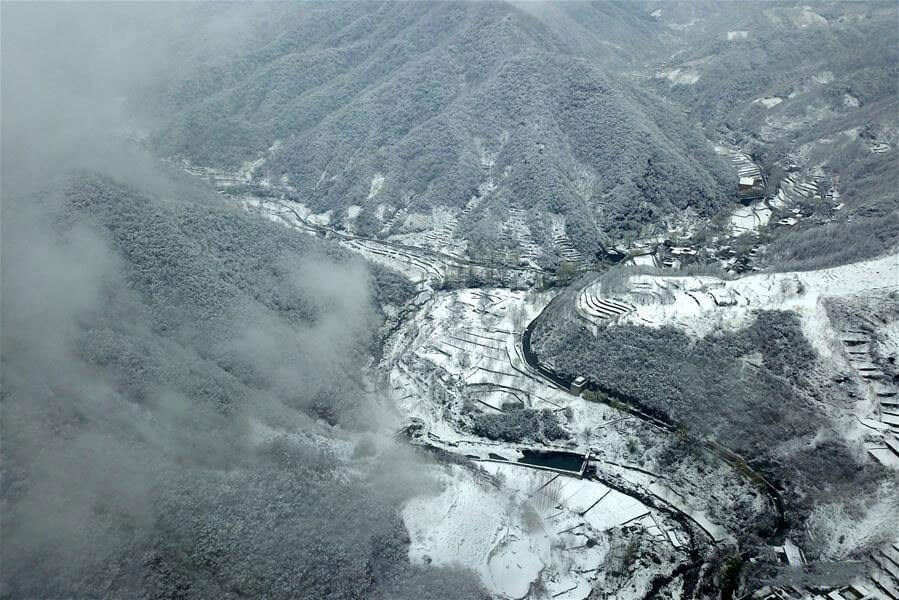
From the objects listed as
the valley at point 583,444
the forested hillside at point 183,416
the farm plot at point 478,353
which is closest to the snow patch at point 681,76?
the valley at point 583,444

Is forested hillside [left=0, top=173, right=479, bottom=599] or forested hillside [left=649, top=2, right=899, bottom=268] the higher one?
forested hillside [left=0, top=173, right=479, bottom=599]

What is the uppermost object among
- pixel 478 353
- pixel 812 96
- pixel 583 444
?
pixel 812 96

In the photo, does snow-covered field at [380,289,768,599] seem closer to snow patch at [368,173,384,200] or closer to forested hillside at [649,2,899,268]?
forested hillside at [649,2,899,268]

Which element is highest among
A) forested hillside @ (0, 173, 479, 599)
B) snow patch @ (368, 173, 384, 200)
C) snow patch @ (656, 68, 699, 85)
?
forested hillside @ (0, 173, 479, 599)

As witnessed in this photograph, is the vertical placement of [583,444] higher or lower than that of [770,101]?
higher

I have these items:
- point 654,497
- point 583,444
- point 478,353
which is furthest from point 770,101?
point 654,497

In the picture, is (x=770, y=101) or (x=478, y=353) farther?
(x=770, y=101)

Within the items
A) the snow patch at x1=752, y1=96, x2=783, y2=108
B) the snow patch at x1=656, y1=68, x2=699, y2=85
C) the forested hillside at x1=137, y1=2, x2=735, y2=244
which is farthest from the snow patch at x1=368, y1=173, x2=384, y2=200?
the snow patch at x1=656, y1=68, x2=699, y2=85

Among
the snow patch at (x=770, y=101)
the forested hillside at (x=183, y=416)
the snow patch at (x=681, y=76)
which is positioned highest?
the forested hillside at (x=183, y=416)

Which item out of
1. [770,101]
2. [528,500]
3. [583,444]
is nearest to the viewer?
[528,500]

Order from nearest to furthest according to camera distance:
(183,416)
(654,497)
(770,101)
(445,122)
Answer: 1. (183,416)
2. (654,497)
3. (445,122)
4. (770,101)

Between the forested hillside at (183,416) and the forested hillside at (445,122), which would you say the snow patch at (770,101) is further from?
the forested hillside at (183,416)

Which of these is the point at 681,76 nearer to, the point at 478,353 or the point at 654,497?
the point at 478,353
